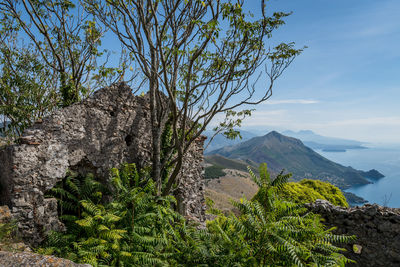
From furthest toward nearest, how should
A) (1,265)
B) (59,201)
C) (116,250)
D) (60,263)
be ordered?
(59,201) → (116,250) → (60,263) → (1,265)

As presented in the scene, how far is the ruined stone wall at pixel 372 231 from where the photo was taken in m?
7.44

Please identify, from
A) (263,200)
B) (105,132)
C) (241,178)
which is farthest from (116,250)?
(241,178)

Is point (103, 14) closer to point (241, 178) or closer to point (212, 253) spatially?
point (212, 253)

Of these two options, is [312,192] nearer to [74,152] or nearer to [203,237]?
[203,237]

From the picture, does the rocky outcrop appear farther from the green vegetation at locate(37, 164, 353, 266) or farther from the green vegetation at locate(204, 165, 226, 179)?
the green vegetation at locate(204, 165, 226, 179)

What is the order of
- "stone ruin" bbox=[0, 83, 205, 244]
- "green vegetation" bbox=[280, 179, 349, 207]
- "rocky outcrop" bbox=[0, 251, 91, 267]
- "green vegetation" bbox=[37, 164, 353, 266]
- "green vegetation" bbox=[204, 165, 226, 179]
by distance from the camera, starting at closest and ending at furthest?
"rocky outcrop" bbox=[0, 251, 91, 267]
"green vegetation" bbox=[37, 164, 353, 266]
"stone ruin" bbox=[0, 83, 205, 244]
"green vegetation" bbox=[280, 179, 349, 207]
"green vegetation" bbox=[204, 165, 226, 179]

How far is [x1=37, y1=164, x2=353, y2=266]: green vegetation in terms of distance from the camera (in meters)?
4.21

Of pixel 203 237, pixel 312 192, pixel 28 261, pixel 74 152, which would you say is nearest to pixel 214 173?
pixel 312 192

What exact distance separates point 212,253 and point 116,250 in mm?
2288

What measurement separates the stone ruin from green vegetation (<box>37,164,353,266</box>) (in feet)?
1.52

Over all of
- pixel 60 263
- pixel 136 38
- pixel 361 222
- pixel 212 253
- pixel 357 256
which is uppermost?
pixel 136 38

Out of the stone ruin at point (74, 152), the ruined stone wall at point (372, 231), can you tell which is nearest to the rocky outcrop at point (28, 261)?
the stone ruin at point (74, 152)

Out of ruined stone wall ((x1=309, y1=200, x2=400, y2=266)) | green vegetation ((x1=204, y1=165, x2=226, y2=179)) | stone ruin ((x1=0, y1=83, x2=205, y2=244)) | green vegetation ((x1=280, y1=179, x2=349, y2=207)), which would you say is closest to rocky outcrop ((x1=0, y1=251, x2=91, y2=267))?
stone ruin ((x1=0, y1=83, x2=205, y2=244))

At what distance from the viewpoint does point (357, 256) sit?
8164 millimetres
